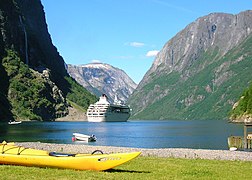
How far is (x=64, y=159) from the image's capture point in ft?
96.5

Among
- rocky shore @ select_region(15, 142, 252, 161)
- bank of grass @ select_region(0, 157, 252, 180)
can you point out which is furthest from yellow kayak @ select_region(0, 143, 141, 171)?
rocky shore @ select_region(15, 142, 252, 161)

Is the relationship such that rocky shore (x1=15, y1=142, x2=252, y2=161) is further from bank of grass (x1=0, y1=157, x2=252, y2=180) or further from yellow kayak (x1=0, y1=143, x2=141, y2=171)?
yellow kayak (x1=0, y1=143, x2=141, y2=171)

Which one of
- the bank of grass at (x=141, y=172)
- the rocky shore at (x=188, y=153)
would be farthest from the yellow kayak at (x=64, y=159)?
the rocky shore at (x=188, y=153)

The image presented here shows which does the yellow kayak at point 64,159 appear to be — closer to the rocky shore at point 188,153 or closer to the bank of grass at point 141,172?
the bank of grass at point 141,172

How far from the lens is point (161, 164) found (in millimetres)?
35188

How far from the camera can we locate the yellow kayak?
94.6 ft

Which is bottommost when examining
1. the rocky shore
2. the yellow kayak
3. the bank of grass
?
the rocky shore

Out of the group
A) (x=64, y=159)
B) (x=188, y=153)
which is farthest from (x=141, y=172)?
(x=188, y=153)

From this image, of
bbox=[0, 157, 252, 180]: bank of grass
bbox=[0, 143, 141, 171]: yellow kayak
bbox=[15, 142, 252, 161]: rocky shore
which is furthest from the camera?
bbox=[15, 142, 252, 161]: rocky shore

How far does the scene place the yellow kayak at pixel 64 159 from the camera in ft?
94.6

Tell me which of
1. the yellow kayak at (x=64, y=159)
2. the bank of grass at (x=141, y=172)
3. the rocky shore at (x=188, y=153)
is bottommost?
the rocky shore at (x=188, y=153)

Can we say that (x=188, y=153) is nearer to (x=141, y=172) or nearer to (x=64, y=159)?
(x=141, y=172)

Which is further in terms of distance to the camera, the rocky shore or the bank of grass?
the rocky shore

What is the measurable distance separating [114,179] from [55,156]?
18.3 feet
